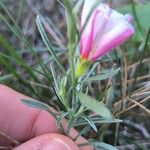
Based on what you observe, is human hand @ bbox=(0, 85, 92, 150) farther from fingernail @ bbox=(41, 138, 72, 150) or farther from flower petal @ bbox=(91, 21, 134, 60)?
flower petal @ bbox=(91, 21, 134, 60)

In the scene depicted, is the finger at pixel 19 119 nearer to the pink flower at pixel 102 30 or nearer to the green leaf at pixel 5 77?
the green leaf at pixel 5 77

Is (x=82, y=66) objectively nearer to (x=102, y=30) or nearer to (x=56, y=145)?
(x=102, y=30)

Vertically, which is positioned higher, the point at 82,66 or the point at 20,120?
the point at 82,66

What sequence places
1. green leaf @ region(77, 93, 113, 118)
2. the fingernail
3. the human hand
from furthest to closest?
the human hand, the fingernail, green leaf @ region(77, 93, 113, 118)

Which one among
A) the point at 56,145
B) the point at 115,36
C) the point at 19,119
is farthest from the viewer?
the point at 19,119


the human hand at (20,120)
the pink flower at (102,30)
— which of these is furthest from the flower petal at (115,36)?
the human hand at (20,120)

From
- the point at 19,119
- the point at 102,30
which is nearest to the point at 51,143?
the point at 19,119

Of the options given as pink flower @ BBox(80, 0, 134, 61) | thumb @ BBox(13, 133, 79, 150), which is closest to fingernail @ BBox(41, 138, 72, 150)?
thumb @ BBox(13, 133, 79, 150)

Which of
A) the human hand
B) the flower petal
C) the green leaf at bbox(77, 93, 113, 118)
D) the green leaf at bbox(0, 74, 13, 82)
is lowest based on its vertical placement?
the human hand
